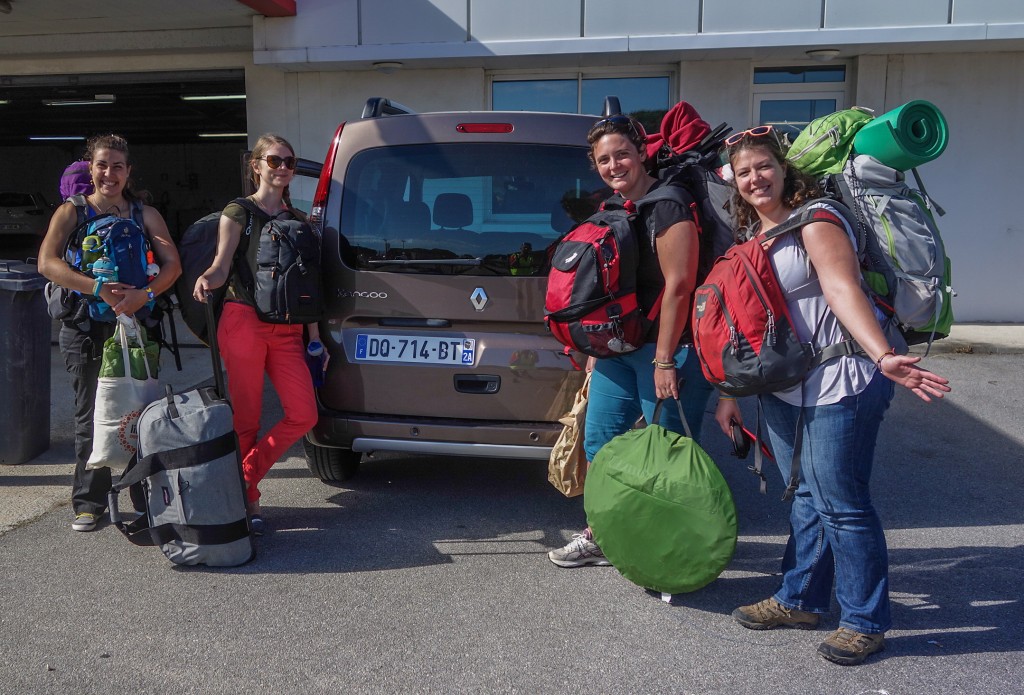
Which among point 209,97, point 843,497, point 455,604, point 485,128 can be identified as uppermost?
point 209,97

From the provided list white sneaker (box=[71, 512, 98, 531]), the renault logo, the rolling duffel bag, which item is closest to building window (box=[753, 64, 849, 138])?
the renault logo

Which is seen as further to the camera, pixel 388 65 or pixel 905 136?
pixel 388 65

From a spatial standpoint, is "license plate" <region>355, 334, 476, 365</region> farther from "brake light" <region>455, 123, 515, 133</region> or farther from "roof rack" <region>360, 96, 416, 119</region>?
"roof rack" <region>360, 96, 416, 119</region>

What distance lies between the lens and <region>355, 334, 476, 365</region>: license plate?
12.6 ft

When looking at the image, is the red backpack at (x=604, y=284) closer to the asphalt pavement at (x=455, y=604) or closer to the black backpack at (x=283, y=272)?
the asphalt pavement at (x=455, y=604)

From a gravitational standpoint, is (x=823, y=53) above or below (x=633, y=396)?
above

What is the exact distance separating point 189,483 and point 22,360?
6.83ft

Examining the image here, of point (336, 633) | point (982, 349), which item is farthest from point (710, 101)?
point (336, 633)

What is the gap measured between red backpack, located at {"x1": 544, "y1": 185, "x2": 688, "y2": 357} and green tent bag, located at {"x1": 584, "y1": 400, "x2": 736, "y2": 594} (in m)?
0.37

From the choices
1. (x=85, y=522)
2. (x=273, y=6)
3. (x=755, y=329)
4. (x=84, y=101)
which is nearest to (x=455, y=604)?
(x=755, y=329)

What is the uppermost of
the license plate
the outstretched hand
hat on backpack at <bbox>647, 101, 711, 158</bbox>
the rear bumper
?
hat on backpack at <bbox>647, 101, 711, 158</bbox>

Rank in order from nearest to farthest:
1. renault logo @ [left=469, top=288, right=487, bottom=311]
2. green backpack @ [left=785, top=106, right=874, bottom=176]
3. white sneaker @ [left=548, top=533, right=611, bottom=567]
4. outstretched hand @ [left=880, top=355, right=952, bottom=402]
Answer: outstretched hand @ [left=880, top=355, right=952, bottom=402] < green backpack @ [left=785, top=106, right=874, bottom=176] < white sneaker @ [left=548, top=533, right=611, bottom=567] < renault logo @ [left=469, top=288, right=487, bottom=311]

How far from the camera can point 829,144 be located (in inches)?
106

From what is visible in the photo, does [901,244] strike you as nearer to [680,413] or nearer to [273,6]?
[680,413]
